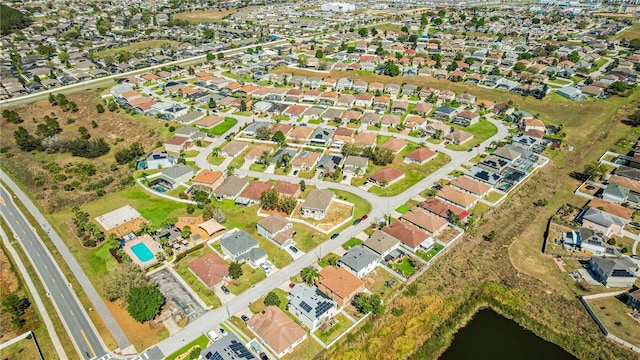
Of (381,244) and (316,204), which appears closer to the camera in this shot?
(381,244)

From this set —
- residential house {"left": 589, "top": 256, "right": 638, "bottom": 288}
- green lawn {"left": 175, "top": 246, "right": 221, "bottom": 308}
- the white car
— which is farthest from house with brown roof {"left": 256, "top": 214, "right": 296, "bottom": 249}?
residential house {"left": 589, "top": 256, "right": 638, "bottom": 288}

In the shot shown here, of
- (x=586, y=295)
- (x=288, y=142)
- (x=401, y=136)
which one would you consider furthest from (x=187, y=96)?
(x=586, y=295)

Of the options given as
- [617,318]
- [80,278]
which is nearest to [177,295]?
[80,278]

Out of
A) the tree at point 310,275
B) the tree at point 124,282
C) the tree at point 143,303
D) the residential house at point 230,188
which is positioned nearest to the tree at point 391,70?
the residential house at point 230,188

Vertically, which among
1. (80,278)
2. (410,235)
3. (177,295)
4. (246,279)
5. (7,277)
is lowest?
(7,277)

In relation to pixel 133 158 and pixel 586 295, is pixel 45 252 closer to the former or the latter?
pixel 133 158

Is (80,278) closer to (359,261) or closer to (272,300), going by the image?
(272,300)
